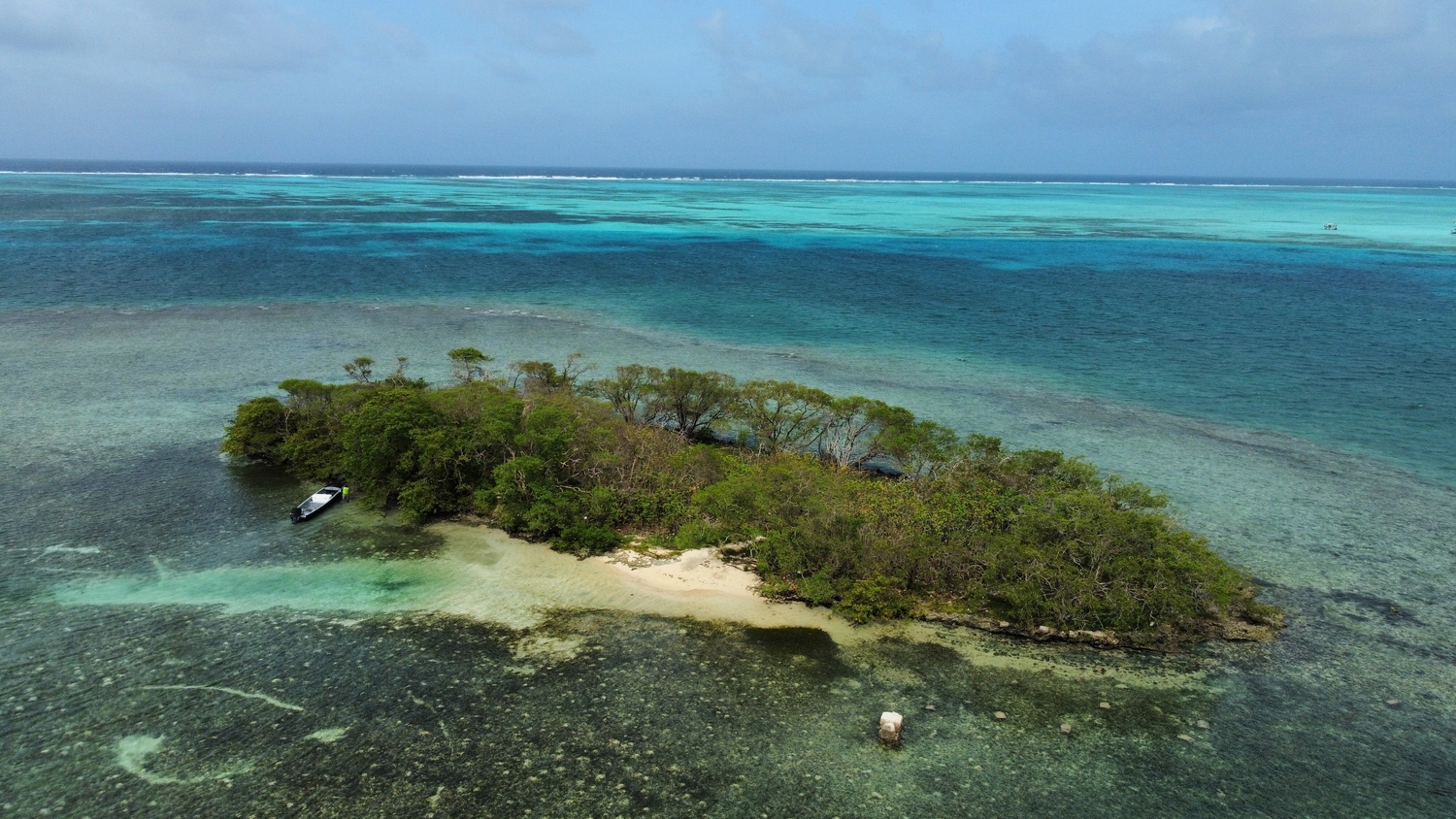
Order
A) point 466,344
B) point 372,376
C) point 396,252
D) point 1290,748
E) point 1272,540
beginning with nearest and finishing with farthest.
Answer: point 1290,748
point 1272,540
point 372,376
point 466,344
point 396,252

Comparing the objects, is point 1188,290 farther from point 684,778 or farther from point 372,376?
point 684,778

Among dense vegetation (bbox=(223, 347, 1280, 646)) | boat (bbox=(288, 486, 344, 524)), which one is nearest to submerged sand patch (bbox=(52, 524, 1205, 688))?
dense vegetation (bbox=(223, 347, 1280, 646))

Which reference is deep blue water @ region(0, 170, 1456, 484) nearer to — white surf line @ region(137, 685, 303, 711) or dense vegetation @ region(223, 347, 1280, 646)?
dense vegetation @ region(223, 347, 1280, 646)

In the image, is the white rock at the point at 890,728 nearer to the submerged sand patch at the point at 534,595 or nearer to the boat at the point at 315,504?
the submerged sand patch at the point at 534,595

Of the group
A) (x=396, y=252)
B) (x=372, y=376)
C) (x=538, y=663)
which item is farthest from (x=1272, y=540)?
(x=396, y=252)

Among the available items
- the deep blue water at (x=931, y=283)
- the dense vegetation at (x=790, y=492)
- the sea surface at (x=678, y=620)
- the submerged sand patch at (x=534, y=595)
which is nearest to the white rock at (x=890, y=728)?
the sea surface at (x=678, y=620)

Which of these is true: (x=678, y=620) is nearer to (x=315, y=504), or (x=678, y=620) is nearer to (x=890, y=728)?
(x=890, y=728)

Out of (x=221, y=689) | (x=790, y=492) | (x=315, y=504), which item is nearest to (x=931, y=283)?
(x=790, y=492)
